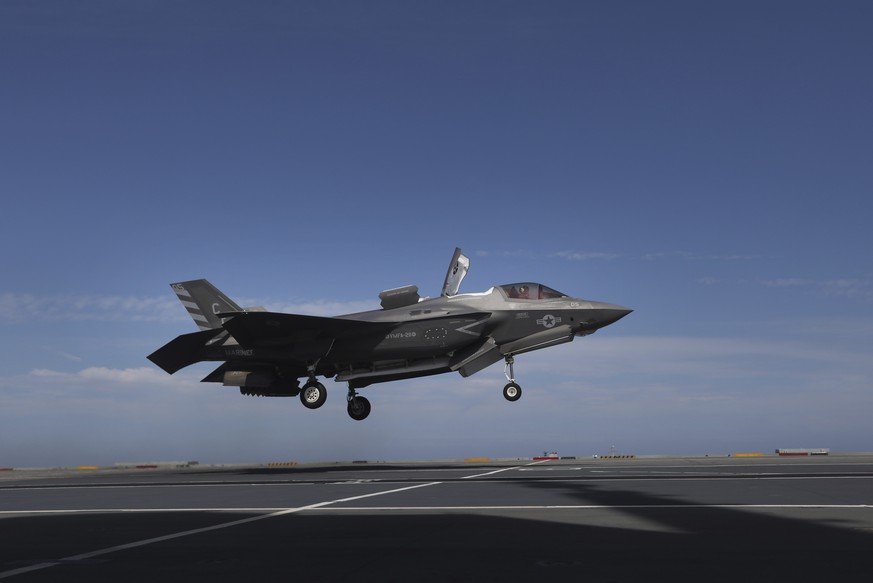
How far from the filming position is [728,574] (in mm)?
7191

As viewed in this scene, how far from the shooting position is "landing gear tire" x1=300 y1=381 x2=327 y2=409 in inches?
1407

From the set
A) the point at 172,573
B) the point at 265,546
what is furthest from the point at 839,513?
the point at 172,573

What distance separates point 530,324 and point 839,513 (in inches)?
854

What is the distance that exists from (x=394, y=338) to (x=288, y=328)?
4.52 metres

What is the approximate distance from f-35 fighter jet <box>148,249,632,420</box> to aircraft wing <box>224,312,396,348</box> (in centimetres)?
4

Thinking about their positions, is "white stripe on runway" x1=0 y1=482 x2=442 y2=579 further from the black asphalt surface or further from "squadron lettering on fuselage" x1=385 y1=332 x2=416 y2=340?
"squadron lettering on fuselage" x1=385 y1=332 x2=416 y2=340

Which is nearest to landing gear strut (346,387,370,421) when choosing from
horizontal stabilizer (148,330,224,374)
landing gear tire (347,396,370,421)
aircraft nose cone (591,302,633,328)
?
landing gear tire (347,396,370,421)

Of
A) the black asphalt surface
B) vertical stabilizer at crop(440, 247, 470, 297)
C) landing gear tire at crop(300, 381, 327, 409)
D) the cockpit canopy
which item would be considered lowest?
the black asphalt surface

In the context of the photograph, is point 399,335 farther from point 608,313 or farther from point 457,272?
point 608,313

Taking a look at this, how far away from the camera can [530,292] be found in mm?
34312

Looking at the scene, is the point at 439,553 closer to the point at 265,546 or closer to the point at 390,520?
the point at 265,546

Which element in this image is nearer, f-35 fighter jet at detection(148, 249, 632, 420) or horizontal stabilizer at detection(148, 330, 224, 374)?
f-35 fighter jet at detection(148, 249, 632, 420)

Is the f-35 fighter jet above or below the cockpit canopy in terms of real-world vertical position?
below

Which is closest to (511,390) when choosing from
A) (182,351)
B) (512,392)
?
(512,392)
